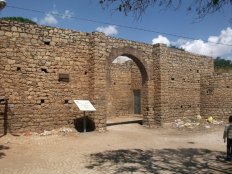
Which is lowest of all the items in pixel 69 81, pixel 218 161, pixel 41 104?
pixel 218 161

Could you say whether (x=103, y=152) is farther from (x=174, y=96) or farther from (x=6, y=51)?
(x=174, y=96)

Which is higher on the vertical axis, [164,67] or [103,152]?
[164,67]

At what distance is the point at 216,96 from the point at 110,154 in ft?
37.3

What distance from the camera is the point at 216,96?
60.8ft

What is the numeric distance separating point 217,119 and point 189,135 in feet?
17.7

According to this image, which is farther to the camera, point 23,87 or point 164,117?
point 164,117

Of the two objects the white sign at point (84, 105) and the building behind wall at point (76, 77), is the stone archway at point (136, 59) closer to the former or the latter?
the building behind wall at point (76, 77)

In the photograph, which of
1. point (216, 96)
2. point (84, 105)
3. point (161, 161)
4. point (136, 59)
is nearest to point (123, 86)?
point (216, 96)

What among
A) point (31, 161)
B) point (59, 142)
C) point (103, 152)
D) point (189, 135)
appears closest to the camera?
point (31, 161)

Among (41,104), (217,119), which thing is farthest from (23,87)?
(217,119)

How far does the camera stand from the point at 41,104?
11.7 meters

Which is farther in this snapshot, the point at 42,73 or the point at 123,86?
the point at 123,86

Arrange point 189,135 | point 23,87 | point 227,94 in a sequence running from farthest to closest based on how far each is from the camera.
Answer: point 227,94
point 189,135
point 23,87

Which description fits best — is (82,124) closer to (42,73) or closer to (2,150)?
(42,73)
